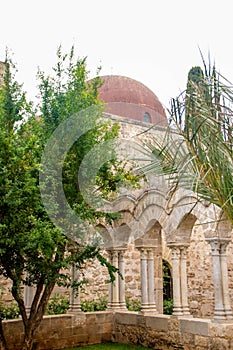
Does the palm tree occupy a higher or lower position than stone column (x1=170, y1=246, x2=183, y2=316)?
higher

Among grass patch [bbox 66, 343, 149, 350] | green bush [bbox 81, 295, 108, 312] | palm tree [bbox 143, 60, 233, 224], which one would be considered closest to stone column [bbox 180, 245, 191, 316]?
grass patch [bbox 66, 343, 149, 350]

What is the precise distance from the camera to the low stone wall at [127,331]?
6.73 m

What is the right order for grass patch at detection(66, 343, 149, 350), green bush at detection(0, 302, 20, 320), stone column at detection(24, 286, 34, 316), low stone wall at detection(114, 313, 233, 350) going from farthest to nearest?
stone column at detection(24, 286, 34, 316)
green bush at detection(0, 302, 20, 320)
grass patch at detection(66, 343, 149, 350)
low stone wall at detection(114, 313, 233, 350)

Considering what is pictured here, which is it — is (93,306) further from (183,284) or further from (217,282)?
(217,282)

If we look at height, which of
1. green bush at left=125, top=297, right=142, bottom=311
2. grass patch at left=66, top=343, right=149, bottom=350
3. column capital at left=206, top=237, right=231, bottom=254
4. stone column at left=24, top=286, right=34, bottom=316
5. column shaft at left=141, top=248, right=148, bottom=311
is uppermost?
column capital at left=206, top=237, right=231, bottom=254

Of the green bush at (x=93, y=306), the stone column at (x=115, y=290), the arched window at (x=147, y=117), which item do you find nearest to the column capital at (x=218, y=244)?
the stone column at (x=115, y=290)

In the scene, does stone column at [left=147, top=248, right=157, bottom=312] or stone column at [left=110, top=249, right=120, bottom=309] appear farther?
stone column at [left=110, top=249, right=120, bottom=309]

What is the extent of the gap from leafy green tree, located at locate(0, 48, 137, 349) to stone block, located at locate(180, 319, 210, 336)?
1651 millimetres

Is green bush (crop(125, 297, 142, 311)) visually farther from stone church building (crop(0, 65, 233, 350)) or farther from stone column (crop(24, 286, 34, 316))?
stone column (crop(24, 286, 34, 316))

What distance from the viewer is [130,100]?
1591 centimetres

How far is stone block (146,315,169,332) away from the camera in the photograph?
7.80 metres

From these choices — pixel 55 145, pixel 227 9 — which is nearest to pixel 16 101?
pixel 55 145

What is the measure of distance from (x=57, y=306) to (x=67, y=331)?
4.55ft

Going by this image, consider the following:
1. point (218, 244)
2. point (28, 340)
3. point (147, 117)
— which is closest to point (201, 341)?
point (218, 244)
